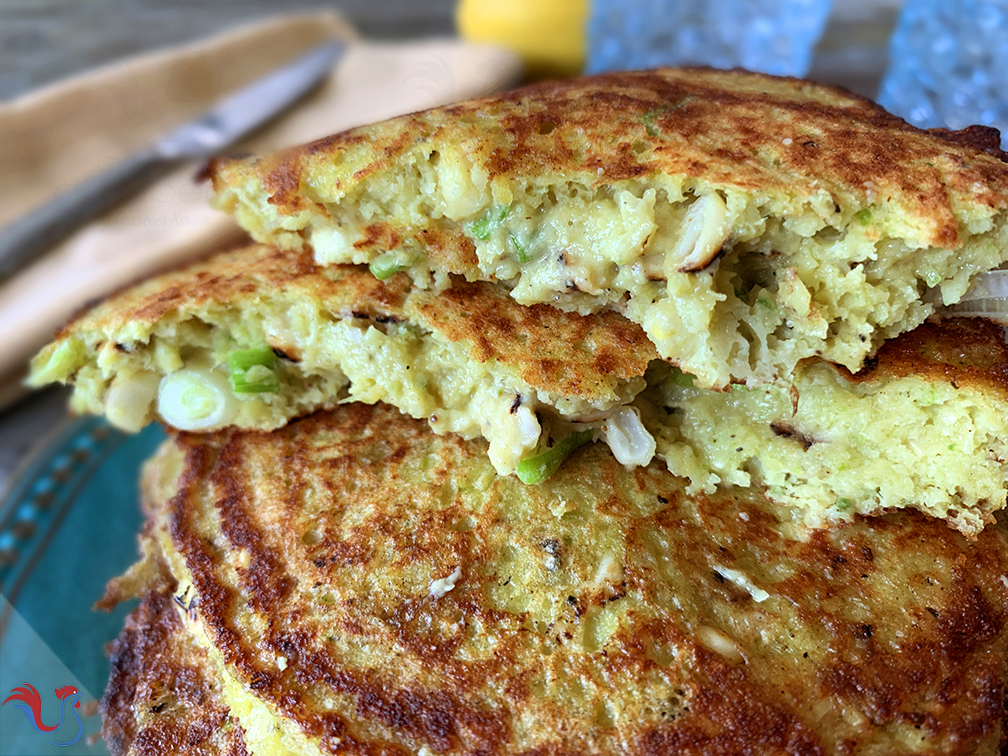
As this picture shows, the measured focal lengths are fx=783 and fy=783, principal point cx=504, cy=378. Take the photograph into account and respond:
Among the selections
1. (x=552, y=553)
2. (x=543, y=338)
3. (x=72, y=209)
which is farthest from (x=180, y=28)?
(x=552, y=553)

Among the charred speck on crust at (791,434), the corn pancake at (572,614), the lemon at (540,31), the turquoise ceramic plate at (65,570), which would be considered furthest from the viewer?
the lemon at (540,31)

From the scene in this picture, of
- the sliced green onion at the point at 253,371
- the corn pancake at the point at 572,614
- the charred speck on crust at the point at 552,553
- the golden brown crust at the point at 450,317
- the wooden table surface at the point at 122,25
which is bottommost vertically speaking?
the wooden table surface at the point at 122,25

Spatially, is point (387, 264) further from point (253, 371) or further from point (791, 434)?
point (791, 434)

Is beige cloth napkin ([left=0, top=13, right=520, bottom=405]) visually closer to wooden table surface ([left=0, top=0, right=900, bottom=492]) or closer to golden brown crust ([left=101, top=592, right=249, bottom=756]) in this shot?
wooden table surface ([left=0, top=0, right=900, bottom=492])

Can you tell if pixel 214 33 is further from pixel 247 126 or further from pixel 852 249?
pixel 852 249

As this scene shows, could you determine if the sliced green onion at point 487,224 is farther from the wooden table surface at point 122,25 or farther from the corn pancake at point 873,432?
the wooden table surface at point 122,25

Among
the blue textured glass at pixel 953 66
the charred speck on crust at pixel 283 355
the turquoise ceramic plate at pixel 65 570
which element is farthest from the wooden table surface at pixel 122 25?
the charred speck on crust at pixel 283 355
